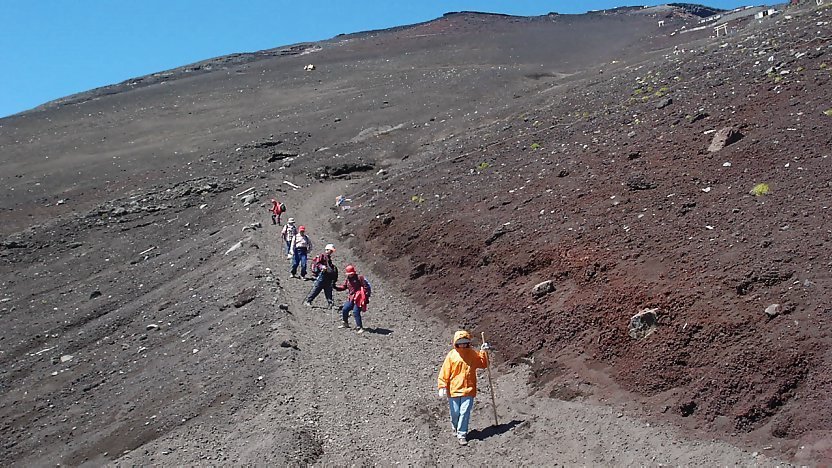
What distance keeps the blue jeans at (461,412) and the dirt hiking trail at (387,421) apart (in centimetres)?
22

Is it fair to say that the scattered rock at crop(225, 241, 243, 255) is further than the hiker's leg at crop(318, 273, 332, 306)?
Yes

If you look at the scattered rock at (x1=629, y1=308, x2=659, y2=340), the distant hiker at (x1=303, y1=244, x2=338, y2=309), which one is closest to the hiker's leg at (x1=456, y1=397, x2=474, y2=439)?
the scattered rock at (x1=629, y1=308, x2=659, y2=340)

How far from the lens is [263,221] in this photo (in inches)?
1068

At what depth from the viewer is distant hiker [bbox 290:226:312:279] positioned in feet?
64.0

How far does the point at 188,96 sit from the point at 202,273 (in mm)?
46068

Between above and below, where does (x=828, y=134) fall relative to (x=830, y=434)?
above

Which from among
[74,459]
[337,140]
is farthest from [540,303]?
[337,140]

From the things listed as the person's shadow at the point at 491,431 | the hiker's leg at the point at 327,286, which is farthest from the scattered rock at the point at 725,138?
the person's shadow at the point at 491,431

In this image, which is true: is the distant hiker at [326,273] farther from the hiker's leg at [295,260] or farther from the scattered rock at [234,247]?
the scattered rock at [234,247]

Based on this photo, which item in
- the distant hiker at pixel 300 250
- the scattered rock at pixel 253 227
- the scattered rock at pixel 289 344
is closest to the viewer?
the scattered rock at pixel 289 344

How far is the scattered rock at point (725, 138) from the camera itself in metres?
16.4

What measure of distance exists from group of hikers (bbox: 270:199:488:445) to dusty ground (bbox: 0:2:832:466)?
37cm

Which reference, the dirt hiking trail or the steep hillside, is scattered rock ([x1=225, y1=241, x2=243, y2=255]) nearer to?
the steep hillside

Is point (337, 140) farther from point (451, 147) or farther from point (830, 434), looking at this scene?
point (830, 434)
